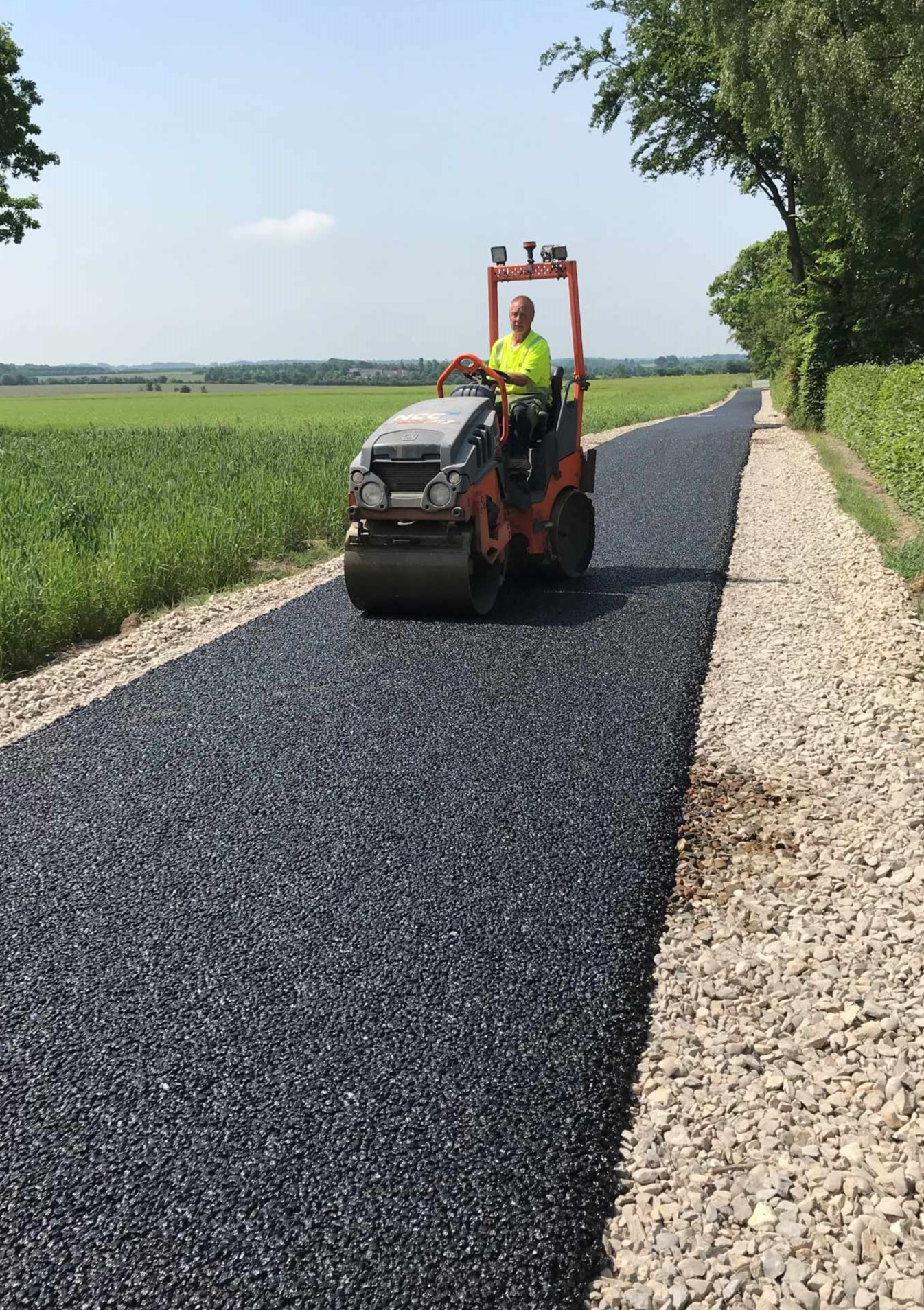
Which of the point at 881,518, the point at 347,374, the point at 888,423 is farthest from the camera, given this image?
the point at 347,374

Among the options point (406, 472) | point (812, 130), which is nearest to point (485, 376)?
point (406, 472)

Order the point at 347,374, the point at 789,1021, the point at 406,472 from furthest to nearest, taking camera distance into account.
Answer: the point at 347,374 → the point at 406,472 → the point at 789,1021

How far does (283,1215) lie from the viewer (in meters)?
2.33

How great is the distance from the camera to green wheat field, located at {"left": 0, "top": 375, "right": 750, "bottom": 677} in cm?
746

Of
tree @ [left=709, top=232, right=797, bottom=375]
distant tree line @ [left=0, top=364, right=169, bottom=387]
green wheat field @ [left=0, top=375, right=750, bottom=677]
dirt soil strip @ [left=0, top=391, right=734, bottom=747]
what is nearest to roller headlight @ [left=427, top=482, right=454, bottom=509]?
dirt soil strip @ [left=0, top=391, right=734, bottom=747]

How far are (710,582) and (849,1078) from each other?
577 centimetres

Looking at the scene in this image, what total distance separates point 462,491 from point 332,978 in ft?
12.7

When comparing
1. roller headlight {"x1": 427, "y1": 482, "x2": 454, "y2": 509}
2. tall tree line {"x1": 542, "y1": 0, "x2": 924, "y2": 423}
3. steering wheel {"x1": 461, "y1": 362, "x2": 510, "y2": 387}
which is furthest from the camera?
tall tree line {"x1": 542, "y1": 0, "x2": 924, "y2": 423}

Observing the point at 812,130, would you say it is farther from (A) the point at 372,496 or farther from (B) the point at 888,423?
(A) the point at 372,496

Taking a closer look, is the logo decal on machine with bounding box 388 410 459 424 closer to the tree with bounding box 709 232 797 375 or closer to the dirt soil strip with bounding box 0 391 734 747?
the dirt soil strip with bounding box 0 391 734 747

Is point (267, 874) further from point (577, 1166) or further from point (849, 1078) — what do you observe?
point (849, 1078)

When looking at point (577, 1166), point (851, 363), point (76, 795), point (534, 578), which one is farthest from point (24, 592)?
point (851, 363)

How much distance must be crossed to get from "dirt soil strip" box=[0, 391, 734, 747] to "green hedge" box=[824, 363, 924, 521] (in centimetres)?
594

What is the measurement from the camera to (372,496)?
673 centimetres
